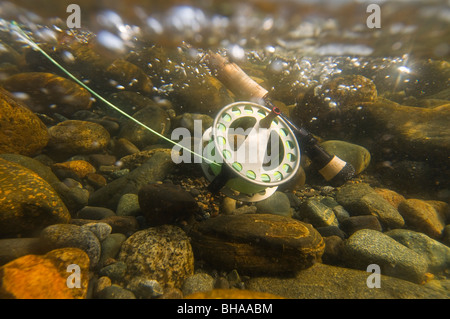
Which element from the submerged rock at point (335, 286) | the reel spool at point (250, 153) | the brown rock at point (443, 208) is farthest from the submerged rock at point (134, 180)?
the brown rock at point (443, 208)

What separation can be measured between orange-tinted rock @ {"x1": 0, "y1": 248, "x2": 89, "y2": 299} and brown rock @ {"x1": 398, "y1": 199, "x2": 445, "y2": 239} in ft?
14.6

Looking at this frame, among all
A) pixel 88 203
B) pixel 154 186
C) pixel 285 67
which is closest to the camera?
pixel 154 186

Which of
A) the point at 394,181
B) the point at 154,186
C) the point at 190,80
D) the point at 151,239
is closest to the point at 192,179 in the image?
the point at 154,186

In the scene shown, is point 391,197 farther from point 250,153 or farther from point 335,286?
point 250,153

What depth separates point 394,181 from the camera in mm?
3883

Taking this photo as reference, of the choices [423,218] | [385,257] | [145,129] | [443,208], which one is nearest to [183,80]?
[145,129]

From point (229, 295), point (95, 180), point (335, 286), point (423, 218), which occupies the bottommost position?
point (335, 286)

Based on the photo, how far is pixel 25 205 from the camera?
6.36 ft

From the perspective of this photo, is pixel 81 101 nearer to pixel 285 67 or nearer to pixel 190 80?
pixel 190 80

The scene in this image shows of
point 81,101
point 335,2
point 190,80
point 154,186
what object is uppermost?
point 335,2

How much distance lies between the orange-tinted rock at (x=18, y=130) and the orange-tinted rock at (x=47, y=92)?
1.10 m

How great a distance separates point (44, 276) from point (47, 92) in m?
4.17

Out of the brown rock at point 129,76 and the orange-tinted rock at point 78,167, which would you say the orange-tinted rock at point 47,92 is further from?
the orange-tinted rock at point 78,167

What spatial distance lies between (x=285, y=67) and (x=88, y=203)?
20.4 feet
